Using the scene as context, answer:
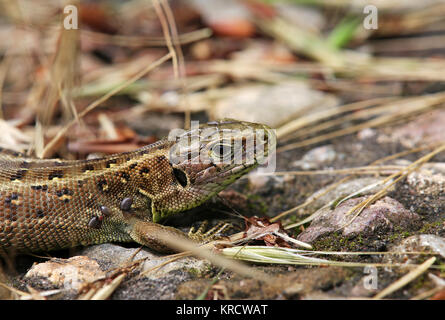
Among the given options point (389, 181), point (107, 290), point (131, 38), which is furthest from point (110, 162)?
point (131, 38)

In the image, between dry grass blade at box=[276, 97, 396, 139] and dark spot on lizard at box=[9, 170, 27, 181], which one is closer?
dark spot on lizard at box=[9, 170, 27, 181]

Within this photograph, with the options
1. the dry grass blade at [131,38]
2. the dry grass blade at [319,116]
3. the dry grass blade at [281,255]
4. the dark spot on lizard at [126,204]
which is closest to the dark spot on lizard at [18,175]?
the dark spot on lizard at [126,204]

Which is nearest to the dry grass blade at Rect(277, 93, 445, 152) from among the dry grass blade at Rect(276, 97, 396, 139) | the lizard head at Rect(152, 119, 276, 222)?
the dry grass blade at Rect(276, 97, 396, 139)

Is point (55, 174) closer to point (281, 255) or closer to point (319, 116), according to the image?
point (281, 255)

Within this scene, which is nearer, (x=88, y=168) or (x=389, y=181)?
(x=88, y=168)

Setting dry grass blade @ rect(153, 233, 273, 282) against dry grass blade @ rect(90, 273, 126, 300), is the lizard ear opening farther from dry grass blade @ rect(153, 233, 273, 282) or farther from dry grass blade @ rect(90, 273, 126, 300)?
dry grass blade @ rect(90, 273, 126, 300)
